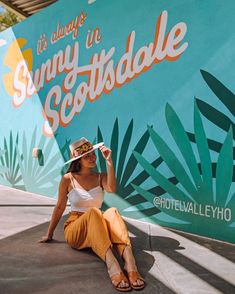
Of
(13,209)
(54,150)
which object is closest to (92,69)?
(54,150)

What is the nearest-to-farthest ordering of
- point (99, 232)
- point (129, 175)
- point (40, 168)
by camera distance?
point (99, 232), point (129, 175), point (40, 168)

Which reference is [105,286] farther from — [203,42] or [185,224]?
[203,42]

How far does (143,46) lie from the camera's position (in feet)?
16.5

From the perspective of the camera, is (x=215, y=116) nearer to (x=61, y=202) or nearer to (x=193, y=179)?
(x=193, y=179)

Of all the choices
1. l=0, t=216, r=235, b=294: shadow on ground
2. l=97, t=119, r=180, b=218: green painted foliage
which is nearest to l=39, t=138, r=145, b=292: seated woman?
l=0, t=216, r=235, b=294: shadow on ground

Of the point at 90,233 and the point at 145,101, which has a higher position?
the point at 145,101

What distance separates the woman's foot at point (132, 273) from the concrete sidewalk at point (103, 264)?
3.1 inches

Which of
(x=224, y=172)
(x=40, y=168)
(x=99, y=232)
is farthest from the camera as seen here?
(x=40, y=168)

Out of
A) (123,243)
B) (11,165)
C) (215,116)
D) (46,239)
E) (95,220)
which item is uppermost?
(215,116)

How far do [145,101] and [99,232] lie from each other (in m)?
2.30

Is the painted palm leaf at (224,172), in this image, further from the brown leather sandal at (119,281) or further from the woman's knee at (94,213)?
the brown leather sandal at (119,281)

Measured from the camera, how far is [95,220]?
3.26m

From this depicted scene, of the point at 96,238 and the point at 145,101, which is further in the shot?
the point at 145,101

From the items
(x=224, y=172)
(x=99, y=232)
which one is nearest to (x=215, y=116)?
(x=224, y=172)
